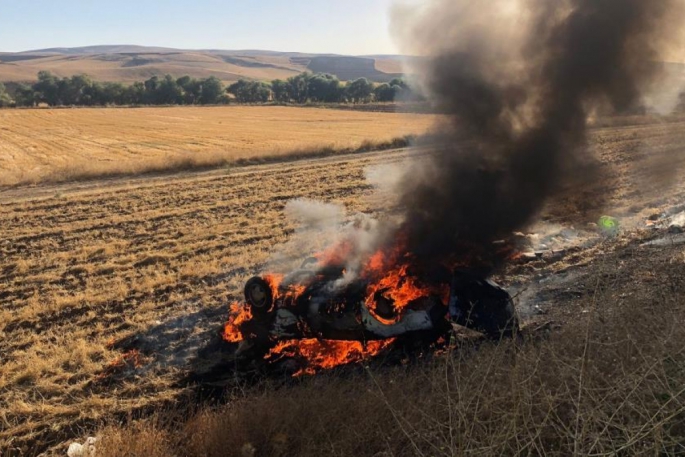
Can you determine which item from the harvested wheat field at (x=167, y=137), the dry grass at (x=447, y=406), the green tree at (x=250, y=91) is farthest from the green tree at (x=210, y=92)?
the dry grass at (x=447, y=406)

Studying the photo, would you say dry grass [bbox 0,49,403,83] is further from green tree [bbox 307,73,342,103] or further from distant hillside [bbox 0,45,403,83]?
green tree [bbox 307,73,342,103]

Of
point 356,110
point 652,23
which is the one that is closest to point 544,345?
point 652,23

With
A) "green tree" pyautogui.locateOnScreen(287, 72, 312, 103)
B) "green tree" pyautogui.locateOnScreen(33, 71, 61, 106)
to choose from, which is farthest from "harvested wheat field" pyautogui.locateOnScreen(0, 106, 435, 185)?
Answer: "green tree" pyautogui.locateOnScreen(33, 71, 61, 106)

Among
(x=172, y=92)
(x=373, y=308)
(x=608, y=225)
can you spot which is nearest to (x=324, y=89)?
(x=172, y=92)

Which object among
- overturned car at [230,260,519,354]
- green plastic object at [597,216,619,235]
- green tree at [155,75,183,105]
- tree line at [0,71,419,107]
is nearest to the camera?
overturned car at [230,260,519,354]

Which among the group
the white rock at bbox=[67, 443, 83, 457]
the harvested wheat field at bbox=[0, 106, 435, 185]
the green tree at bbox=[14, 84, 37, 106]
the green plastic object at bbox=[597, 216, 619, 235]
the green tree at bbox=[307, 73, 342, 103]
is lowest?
the white rock at bbox=[67, 443, 83, 457]

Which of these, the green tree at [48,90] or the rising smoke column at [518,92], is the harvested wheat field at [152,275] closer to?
the rising smoke column at [518,92]

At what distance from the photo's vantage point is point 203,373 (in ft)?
23.6

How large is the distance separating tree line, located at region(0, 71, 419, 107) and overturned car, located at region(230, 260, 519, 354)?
5786 centimetres

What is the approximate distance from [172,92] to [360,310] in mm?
81564

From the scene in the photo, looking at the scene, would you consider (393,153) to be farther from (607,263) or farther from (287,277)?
(287,277)

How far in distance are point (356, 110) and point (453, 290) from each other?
56390 millimetres

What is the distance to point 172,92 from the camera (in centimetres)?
8012

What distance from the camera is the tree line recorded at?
72.2m
